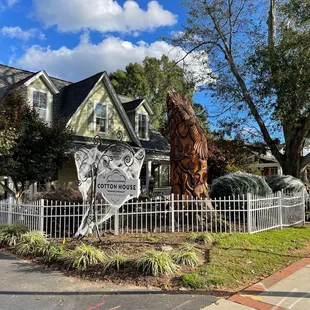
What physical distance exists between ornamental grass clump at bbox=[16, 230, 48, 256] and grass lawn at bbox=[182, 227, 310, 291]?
360 centimetres

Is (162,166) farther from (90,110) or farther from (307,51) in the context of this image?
(307,51)

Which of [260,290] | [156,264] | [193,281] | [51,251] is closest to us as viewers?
[260,290]

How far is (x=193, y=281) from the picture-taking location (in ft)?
17.0

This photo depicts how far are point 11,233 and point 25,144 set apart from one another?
10.9 ft

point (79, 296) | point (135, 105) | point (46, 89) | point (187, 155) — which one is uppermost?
point (135, 105)

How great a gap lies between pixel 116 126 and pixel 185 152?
32.8 ft

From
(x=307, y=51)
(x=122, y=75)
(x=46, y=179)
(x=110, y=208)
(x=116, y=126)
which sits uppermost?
(x=122, y=75)

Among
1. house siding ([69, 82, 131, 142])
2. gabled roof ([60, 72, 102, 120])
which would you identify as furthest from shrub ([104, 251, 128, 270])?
gabled roof ([60, 72, 102, 120])

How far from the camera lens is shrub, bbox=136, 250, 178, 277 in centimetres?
549

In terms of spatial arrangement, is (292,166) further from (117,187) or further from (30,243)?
(30,243)

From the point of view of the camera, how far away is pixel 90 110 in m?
18.4

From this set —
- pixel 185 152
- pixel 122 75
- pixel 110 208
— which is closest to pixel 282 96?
pixel 185 152

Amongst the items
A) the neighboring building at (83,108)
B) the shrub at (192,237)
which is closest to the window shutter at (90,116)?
the neighboring building at (83,108)

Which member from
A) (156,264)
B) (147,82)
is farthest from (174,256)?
(147,82)
